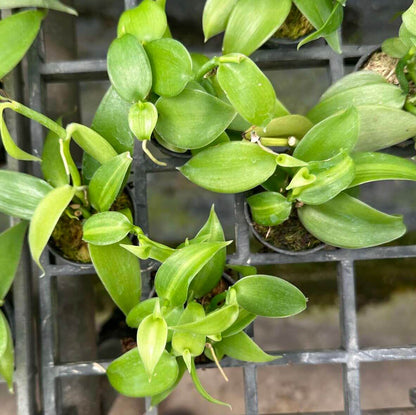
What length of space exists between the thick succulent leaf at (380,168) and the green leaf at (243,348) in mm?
237

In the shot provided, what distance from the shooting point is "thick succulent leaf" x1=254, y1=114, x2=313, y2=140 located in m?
0.60

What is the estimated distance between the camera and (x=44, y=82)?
0.74m

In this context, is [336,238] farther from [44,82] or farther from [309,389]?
[309,389]

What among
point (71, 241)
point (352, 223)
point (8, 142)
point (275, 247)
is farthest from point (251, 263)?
point (8, 142)

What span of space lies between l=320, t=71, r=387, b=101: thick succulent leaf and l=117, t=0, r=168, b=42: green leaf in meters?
0.24

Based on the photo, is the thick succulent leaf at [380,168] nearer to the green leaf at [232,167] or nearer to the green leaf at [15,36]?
the green leaf at [232,167]

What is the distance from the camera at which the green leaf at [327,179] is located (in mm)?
522

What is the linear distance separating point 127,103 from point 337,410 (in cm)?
84

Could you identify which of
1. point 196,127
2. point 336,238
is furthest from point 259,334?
point 196,127

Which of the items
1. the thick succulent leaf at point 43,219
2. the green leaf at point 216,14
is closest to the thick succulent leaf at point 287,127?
the green leaf at point 216,14

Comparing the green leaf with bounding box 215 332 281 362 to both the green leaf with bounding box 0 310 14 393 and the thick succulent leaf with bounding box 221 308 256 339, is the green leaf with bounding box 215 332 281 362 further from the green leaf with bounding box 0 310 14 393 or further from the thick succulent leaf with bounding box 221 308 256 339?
the green leaf with bounding box 0 310 14 393

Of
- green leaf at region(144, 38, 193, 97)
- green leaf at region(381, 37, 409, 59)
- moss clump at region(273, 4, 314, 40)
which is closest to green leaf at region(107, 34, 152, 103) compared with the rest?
green leaf at region(144, 38, 193, 97)

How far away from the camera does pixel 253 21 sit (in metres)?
0.60

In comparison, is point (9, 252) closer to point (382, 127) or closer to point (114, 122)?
point (114, 122)
